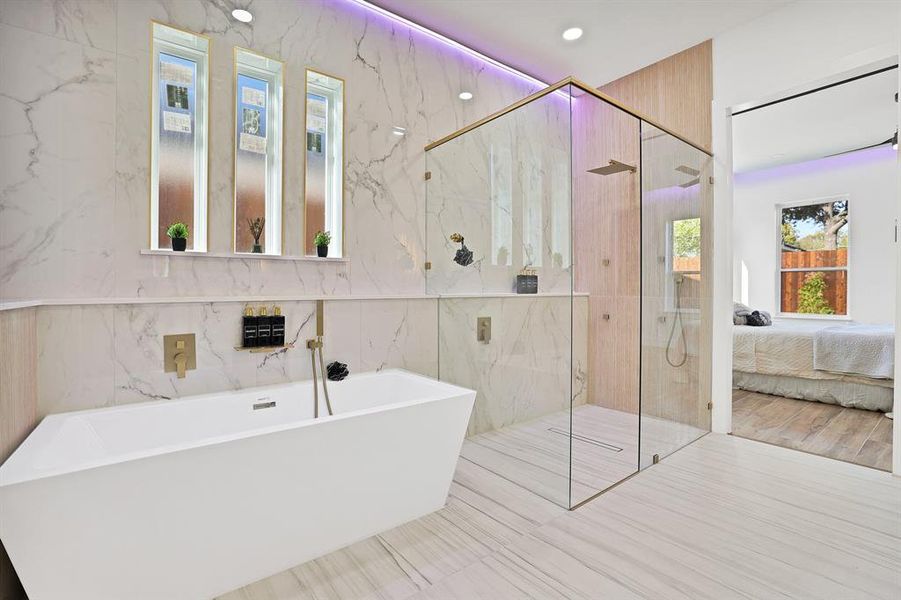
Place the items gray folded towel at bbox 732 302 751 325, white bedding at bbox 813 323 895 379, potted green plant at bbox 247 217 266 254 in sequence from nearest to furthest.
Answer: potted green plant at bbox 247 217 266 254, white bedding at bbox 813 323 895 379, gray folded towel at bbox 732 302 751 325

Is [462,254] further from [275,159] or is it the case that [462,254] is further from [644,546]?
[644,546]

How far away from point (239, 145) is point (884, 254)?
7.10 m

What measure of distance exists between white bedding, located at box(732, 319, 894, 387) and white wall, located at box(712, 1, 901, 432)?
1515 millimetres

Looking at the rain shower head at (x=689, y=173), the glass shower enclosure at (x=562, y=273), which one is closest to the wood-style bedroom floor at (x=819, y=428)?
the glass shower enclosure at (x=562, y=273)

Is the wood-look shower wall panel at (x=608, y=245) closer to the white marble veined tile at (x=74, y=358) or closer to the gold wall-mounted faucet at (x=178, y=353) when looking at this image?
the gold wall-mounted faucet at (x=178, y=353)

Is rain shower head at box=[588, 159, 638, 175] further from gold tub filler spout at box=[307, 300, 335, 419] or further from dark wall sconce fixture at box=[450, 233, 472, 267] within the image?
gold tub filler spout at box=[307, 300, 335, 419]

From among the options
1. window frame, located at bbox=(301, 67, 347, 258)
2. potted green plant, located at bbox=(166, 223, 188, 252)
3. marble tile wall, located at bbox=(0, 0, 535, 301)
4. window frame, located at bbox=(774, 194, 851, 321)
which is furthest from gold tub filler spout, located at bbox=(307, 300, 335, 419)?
window frame, located at bbox=(774, 194, 851, 321)

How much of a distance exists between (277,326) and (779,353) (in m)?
4.53

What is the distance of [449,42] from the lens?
3.13 meters

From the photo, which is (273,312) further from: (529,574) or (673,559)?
(673,559)

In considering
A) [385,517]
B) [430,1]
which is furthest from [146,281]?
[430,1]

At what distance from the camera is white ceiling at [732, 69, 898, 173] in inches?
148

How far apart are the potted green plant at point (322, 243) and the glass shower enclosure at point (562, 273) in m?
0.77

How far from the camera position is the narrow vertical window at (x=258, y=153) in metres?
2.33
